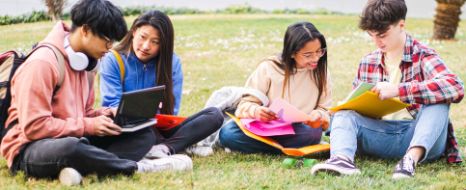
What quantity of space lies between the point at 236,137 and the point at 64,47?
4.77 ft

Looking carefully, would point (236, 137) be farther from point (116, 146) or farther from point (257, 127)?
point (116, 146)

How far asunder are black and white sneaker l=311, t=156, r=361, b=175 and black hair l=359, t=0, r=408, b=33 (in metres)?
0.84

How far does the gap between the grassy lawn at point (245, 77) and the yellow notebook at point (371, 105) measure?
324mm

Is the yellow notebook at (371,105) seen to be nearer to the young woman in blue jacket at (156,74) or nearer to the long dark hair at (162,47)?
the young woman in blue jacket at (156,74)

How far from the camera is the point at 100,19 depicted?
11.5ft

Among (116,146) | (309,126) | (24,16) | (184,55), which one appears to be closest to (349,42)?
(184,55)

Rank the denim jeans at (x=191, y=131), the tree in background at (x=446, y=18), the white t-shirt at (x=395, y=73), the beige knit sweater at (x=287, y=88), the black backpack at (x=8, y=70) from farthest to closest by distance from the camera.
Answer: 1. the tree in background at (x=446, y=18)
2. the beige knit sweater at (x=287, y=88)
3. the denim jeans at (x=191, y=131)
4. the white t-shirt at (x=395, y=73)
5. the black backpack at (x=8, y=70)

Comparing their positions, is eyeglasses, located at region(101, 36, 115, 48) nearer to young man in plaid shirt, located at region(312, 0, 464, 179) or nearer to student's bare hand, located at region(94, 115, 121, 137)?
student's bare hand, located at region(94, 115, 121, 137)

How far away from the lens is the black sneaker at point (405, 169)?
12.4ft

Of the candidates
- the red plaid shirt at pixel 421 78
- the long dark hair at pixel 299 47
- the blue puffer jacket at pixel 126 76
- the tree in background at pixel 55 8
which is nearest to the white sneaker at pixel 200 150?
the blue puffer jacket at pixel 126 76

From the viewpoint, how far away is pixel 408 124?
13.8 ft

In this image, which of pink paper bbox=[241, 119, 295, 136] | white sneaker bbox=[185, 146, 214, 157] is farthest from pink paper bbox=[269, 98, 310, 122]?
white sneaker bbox=[185, 146, 214, 157]

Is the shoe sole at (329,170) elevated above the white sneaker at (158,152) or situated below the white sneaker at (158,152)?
above

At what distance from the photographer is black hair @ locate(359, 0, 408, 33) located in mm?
4039
